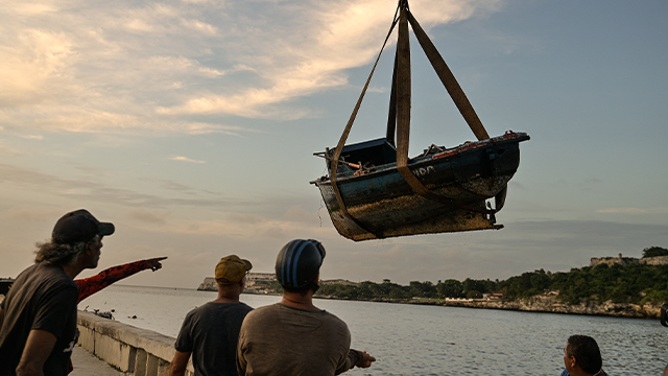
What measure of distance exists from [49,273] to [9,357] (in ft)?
1.61

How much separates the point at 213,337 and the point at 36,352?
135 centimetres

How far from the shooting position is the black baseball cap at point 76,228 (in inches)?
110

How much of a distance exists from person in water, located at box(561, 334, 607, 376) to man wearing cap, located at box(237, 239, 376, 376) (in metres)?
1.96

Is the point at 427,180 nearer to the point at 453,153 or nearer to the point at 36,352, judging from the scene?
the point at 453,153

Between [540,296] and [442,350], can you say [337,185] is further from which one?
[540,296]

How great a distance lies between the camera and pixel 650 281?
121 m

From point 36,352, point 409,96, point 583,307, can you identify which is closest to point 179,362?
point 36,352

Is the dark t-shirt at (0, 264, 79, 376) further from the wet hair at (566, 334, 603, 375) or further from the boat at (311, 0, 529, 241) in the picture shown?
the boat at (311, 0, 529, 241)

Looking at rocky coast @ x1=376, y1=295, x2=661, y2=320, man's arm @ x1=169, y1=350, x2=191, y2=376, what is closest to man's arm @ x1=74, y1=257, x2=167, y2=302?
man's arm @ x1=169, y1=350, x2=191, y2=376

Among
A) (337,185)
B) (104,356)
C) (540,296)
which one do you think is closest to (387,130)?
(337,185)

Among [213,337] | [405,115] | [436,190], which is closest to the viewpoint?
[213,337]

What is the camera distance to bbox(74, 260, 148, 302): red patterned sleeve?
3.55 m

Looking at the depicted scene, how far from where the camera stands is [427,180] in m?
7.81

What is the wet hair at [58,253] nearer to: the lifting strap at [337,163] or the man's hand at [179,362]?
the man's hand at [179,362]
